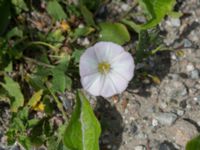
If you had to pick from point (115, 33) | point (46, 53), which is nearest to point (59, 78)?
point (46, 53)

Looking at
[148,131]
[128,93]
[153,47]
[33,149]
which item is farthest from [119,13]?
[33,149]

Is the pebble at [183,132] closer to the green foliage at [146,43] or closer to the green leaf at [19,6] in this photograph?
the green foliage at [146,43]

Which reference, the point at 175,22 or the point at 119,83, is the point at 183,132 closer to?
the point at 119,83

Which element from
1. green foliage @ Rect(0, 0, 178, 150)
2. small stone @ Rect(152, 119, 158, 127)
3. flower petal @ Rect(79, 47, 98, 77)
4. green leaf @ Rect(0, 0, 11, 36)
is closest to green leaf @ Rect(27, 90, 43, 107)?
green foliage @ Rect(0, 0, 178, 150)

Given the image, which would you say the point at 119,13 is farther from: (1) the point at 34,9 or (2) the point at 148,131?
(2) the point at 148,131

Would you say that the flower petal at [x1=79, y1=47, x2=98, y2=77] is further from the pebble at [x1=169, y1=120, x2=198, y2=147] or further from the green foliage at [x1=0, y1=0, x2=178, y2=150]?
the pebble at [x1=169, y1=120, x2=198, y2=147]

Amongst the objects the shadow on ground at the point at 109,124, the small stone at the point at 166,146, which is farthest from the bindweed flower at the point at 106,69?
the small stone at the point at 166,146
